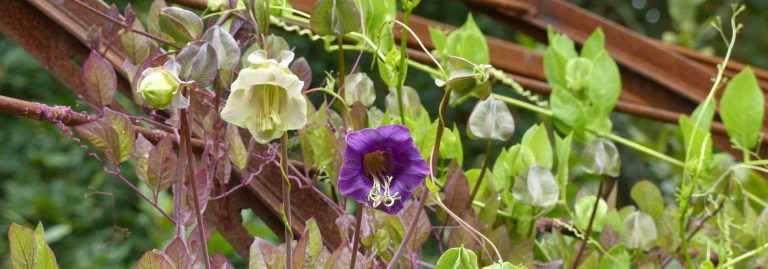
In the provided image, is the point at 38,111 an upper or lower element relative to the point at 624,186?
upper

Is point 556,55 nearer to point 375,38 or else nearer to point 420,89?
point 375,38

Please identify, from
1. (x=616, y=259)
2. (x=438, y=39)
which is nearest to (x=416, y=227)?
(x=616, y=259)

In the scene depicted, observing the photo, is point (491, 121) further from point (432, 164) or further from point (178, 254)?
point (178, 254)

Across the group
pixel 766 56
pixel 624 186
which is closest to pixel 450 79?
pixel 624 186

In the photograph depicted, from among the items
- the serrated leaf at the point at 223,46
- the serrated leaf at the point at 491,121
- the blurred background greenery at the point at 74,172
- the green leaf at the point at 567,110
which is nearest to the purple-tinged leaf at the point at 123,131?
the serrated leaf at the point at 223,46

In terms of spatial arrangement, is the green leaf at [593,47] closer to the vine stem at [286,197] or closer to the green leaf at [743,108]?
the green leaf at [743,108]
